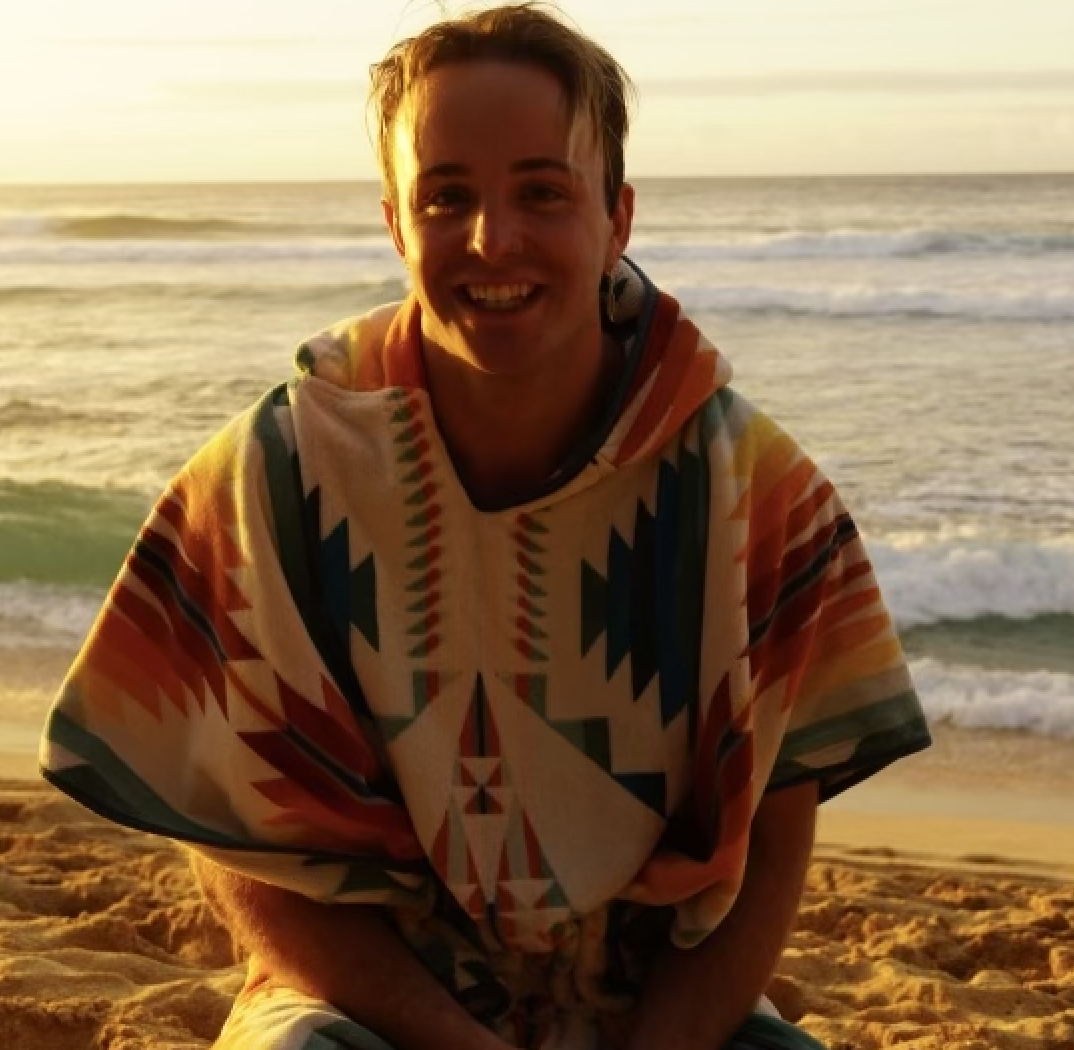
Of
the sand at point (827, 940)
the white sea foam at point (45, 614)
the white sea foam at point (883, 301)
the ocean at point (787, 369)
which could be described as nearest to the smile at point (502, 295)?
the sand at point (827, 940)

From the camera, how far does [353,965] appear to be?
7.50 ft

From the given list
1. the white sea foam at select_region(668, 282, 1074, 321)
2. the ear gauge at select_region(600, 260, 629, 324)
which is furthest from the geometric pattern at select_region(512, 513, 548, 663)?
the white sea foam at select_region(668, 282, 1074, 321)

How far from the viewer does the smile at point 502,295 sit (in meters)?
2.17

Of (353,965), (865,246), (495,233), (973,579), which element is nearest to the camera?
(495,233)

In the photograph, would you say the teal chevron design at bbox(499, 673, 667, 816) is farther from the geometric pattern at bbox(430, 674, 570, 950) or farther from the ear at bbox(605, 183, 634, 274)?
the ear at bbox(605, 183, 634, 274)

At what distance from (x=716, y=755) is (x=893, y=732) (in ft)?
0.88

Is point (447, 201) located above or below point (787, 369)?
above

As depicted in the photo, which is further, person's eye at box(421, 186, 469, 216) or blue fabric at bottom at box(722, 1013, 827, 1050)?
blue fabric at bottom at box(722, 1013, 827, 1050)

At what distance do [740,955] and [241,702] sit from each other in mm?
692

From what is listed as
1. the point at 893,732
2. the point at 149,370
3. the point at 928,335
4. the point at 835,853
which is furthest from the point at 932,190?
the point at 893,732

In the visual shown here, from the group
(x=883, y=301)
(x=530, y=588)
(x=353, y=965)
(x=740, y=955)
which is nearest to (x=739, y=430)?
(x=530, y=588)

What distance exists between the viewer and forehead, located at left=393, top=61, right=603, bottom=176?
2.16 metres

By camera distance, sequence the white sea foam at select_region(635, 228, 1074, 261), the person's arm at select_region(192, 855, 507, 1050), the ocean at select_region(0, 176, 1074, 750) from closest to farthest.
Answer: the person's arm at select_region(192, 855, 507, 1050) → the ocean at select_region(0, 176, 1074, 750) → the white sea foam at select_region(635, 228, 1074, 261)

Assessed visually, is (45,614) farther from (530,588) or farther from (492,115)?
(492,115)
